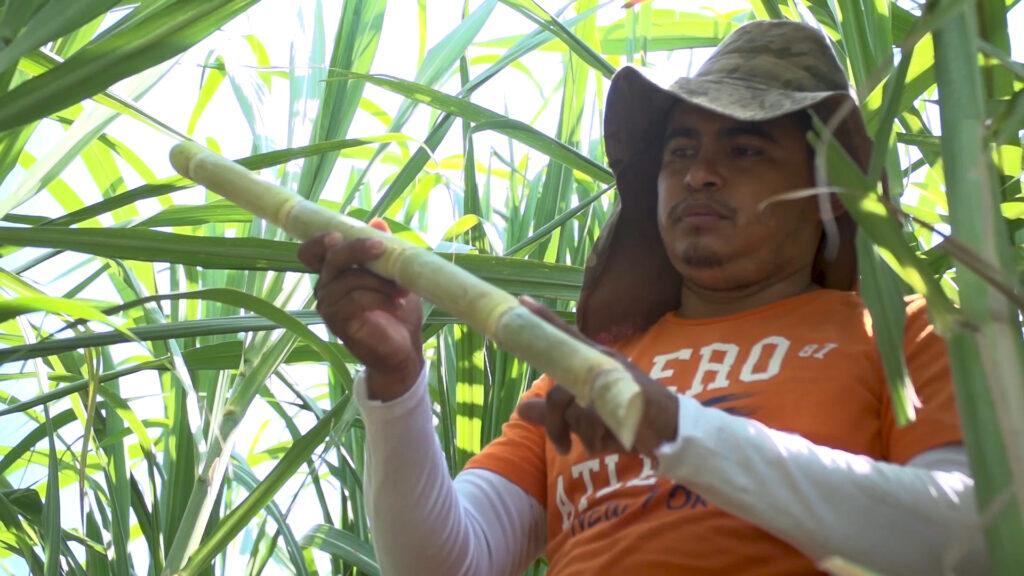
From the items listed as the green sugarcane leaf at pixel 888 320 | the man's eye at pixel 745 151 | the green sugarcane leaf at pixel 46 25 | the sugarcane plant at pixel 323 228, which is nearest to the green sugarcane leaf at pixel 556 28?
the sugarcane plant at pixel 323 228

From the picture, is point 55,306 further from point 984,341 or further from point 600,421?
point 984,341

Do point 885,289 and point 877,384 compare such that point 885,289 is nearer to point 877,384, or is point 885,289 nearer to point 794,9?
point 877,384

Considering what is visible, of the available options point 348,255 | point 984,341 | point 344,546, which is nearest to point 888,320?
point 984,341

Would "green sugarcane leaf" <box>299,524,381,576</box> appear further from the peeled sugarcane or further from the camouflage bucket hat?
the peeled sugarcane

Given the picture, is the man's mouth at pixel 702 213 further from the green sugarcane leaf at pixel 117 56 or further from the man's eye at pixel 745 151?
the green sugarcane leaf at pixel 117 56

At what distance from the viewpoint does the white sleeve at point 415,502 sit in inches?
28.9

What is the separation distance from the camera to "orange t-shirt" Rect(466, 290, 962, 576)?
679 mm

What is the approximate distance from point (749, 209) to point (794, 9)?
0.92ft

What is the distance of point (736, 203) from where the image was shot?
81cm

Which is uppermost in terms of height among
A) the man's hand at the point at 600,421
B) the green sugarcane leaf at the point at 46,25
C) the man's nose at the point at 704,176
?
the green sugarcane leaf at the point at 46,25

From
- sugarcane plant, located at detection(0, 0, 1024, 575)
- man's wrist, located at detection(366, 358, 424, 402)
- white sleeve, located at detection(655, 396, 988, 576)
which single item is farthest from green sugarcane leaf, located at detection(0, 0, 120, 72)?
white sleeve, located at detection(655, 396, 988, 576)

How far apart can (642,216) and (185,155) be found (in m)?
0.45

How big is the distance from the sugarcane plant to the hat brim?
1.1 inches

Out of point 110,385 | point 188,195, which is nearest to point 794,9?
point 110,385
